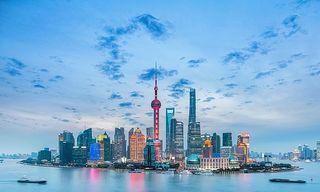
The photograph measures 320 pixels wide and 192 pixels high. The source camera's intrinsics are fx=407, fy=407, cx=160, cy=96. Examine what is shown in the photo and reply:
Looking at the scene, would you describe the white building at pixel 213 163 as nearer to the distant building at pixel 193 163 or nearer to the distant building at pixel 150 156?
the distant building at pixel 193 163

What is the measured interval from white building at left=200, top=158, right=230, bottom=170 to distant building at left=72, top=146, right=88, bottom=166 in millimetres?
63757

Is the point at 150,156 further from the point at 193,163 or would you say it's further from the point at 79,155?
the point at 79,155

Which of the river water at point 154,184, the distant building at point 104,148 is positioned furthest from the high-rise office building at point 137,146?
the river water at point 154,184

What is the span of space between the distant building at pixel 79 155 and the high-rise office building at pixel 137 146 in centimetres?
2407

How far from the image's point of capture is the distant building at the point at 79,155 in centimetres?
17151

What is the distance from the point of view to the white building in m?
125

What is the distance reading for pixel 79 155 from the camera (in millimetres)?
173500

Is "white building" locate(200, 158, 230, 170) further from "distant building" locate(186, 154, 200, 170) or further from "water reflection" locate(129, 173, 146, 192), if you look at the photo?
"water reflection" locate(129, 173, 146, 192)

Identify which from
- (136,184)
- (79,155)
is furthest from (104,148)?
(136,184)

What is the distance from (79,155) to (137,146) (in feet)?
98.3

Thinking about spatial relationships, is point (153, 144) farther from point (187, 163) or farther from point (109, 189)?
point (109, 189)

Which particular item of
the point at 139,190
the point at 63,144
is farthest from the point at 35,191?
the point at 63,144

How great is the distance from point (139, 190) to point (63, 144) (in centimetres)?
12626

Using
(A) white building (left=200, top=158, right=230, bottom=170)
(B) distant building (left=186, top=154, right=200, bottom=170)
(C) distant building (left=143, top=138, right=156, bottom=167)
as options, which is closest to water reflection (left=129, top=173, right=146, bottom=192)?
(B) distant building (left=186, top=154, right=200, bottom=170)
